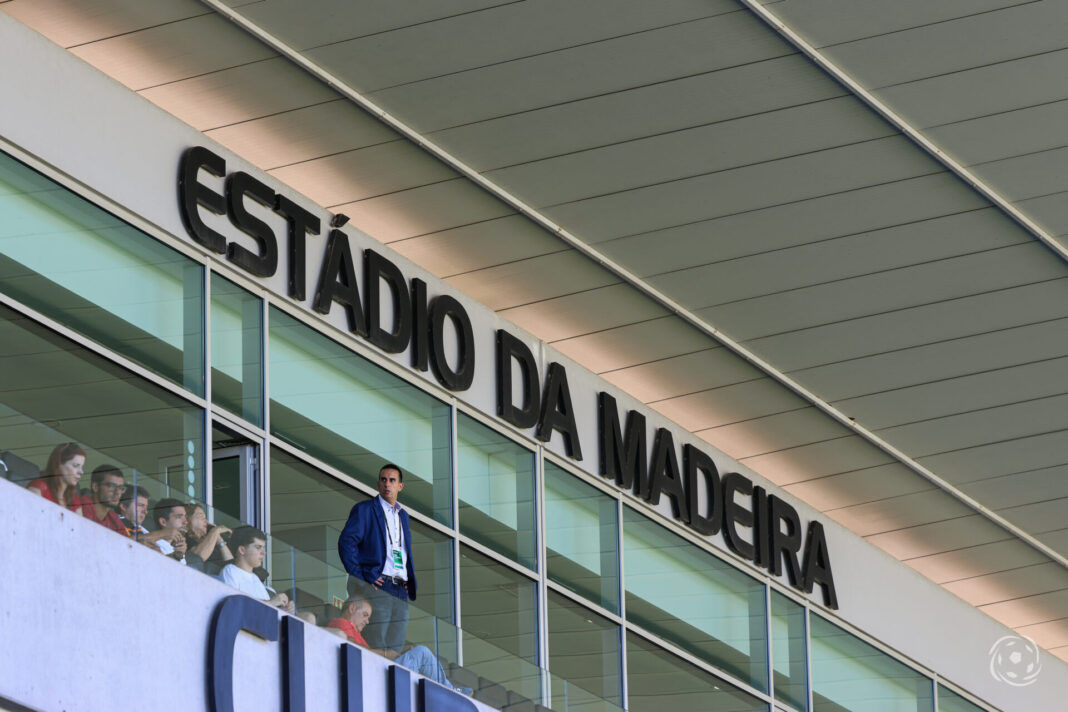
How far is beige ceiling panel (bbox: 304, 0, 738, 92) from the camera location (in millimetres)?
14297

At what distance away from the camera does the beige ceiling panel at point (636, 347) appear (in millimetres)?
18672

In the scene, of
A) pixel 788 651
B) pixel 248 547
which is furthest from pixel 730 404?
pixel 248 547

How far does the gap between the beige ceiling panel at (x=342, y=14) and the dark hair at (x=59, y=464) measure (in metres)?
5.24

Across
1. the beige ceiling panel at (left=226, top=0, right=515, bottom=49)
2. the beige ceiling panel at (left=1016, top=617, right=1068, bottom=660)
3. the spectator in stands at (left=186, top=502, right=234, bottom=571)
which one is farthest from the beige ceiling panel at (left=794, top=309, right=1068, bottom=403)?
the spectator in stands at (left=186, top=502, right=234, bottom=571)

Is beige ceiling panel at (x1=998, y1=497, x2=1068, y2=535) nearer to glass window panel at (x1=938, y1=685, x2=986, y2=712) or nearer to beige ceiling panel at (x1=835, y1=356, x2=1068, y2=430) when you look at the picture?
glass window panel at (x1=938, y1=685, x2=986, y2=712)

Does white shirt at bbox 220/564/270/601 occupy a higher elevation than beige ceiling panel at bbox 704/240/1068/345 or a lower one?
lower

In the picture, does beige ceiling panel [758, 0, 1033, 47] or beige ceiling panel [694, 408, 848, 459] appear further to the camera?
beige ceiling panel [694, 408, 848, 459]

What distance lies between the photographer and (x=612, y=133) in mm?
15719

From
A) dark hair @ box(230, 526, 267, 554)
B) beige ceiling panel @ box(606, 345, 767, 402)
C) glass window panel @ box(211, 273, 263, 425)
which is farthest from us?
beige ceiling panel @ box(606, 345, 767, 402)

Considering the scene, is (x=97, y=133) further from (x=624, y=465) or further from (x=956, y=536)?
(x=956, y=536)

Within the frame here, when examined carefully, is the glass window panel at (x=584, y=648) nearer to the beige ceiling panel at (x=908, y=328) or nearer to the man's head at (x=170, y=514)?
the beige ceiling panel at (x=908, y=328)

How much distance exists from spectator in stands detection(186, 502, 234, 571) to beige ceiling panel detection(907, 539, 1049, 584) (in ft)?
46.3

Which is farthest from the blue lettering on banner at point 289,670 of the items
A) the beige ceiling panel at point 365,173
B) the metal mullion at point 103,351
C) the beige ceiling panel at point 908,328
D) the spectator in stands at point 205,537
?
the beige ceiling panel at point 908,328

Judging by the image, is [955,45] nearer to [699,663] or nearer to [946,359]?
[946,359]
